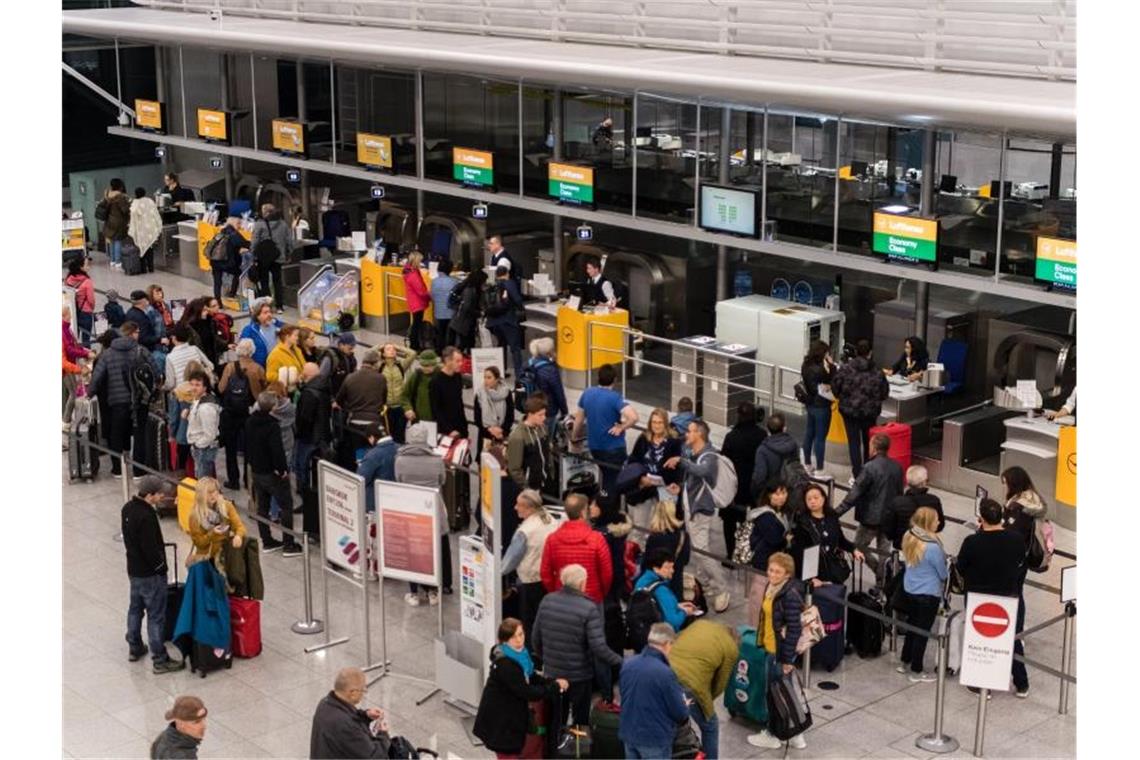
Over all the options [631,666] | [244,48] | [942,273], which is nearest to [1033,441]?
[942,273]

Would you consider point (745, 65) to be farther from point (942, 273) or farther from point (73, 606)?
point (73, 606)

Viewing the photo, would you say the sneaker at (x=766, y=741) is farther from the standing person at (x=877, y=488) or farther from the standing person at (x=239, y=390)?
the standing person at (x=239, y=390)

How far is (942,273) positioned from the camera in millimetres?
17000

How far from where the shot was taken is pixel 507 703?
10.5 meters

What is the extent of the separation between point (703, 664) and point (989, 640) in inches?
80.4

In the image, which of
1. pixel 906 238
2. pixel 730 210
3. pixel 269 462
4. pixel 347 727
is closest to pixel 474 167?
pixel 730 210

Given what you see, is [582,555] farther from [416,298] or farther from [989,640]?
[416,298]

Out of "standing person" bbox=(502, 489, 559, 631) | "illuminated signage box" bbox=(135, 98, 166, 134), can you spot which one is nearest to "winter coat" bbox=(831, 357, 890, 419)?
"standing person" bbox=(502, 489, 559, 631)

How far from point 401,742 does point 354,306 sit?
13664mm

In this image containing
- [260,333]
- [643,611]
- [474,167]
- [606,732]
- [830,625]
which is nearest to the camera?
[606,732]

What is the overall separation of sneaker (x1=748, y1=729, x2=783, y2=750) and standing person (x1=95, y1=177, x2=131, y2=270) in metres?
18.5

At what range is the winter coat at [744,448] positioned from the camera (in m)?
14.4

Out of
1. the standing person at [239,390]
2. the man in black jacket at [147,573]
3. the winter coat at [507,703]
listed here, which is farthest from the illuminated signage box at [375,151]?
the winter coat at [507,703]

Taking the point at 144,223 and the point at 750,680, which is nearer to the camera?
the point at 750,680
